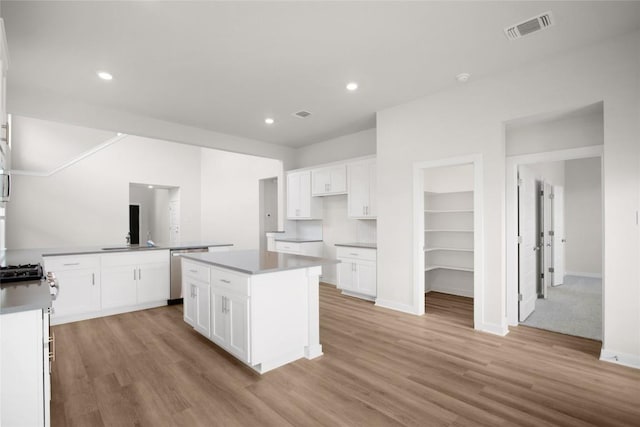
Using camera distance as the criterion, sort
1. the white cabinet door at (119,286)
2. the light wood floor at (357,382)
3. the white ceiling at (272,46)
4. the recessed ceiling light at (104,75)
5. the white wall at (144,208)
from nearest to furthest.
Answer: the light wood floor at (357,382) → the white ceiling at (272,46) → the recessed ceiling light at (104,75) → the white cabinet door at (119,286) → the white wall at (144,208)

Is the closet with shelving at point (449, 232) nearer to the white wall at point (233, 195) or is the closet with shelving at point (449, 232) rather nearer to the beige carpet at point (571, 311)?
the beige carpet at point (571, 311)

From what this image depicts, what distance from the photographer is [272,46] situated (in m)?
2.87

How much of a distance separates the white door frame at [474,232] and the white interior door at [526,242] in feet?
1.72

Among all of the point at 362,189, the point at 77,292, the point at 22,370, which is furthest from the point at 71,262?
the point at 362,189

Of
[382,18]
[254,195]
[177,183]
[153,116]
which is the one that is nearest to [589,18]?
[382,18]

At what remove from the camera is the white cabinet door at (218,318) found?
2.85m

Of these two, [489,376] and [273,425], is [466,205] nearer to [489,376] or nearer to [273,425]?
[489,376]

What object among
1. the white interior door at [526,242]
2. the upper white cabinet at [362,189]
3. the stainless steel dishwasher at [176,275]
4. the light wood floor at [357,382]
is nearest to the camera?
the light wood floor at [357,382]

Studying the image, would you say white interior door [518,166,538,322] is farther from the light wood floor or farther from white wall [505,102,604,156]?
the light wood floor

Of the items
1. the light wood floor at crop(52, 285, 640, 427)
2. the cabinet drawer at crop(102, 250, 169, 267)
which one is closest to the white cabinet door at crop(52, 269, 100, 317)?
the cabinet drawer at crop(102, 250, 169, 267)

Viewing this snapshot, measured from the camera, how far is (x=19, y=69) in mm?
3248

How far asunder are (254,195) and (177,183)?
2660 millimetres

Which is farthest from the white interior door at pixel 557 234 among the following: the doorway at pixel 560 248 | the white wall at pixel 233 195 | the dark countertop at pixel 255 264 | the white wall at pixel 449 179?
the white wall at pixel 233 195

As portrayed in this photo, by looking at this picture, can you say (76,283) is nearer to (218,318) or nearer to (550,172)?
(218,318)
